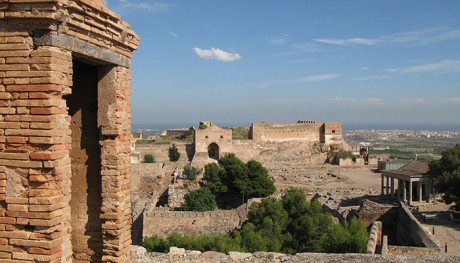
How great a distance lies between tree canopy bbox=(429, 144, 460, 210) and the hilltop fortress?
18.9 metres

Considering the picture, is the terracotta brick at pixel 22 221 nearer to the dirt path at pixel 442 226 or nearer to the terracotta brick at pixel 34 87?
the terracotta brick at pixel 34 87

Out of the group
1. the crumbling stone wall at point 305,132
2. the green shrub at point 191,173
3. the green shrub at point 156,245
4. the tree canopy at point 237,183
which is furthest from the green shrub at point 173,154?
the green shrub at point 156,245

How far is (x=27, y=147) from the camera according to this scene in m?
4.07

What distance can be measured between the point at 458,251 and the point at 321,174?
71.1 ft

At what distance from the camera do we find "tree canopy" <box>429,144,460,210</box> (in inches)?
792

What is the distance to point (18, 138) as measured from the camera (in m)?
4.05

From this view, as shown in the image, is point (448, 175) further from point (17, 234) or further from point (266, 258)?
point (17, 234)

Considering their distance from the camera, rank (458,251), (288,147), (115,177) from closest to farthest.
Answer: (115,177) → (458,251) → (288,147)

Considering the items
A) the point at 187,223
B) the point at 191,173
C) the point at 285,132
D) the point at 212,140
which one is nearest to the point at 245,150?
the point at 212,140

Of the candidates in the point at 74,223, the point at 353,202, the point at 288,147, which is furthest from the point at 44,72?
the point at 288,147

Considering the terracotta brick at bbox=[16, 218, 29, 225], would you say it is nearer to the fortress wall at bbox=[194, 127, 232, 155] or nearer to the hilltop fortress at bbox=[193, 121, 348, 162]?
the hilltop fortress at bbox=[193, 121, 348, 162]

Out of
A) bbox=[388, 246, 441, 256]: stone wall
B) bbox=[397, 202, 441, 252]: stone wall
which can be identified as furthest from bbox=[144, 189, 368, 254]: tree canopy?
bbox=[397, 202, 441, 252]: stone wall

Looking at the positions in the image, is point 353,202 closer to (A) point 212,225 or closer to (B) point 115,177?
(A) point 212,225

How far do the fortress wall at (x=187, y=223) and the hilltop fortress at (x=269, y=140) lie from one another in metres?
17.0
